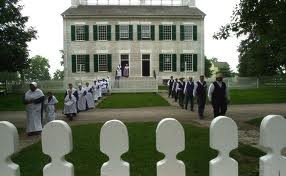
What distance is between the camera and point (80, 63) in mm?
50938

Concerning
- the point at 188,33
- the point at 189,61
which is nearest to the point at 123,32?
the point at 188,33

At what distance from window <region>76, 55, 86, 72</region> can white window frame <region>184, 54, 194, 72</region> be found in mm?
11273

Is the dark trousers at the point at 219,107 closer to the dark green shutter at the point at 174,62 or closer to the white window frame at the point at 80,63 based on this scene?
the dark green shutter at the point at 174,62

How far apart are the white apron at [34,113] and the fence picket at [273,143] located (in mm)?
13099

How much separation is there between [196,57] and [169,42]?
3.46m

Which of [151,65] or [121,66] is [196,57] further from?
[121,66]

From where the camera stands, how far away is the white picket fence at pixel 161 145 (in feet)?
8.33

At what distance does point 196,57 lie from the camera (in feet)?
170

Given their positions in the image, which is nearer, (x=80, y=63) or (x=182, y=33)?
(x=80, y=63)

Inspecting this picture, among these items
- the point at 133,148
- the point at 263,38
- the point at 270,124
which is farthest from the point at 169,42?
the point at 270,124

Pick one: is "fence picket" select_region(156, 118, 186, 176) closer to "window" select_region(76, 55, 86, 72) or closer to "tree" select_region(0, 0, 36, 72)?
"tree" select_region(0, 0, 36, 72)

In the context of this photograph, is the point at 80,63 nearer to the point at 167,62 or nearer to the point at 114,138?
the point at 167,62

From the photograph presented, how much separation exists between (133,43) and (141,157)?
4232 cm

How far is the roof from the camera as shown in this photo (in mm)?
50969
